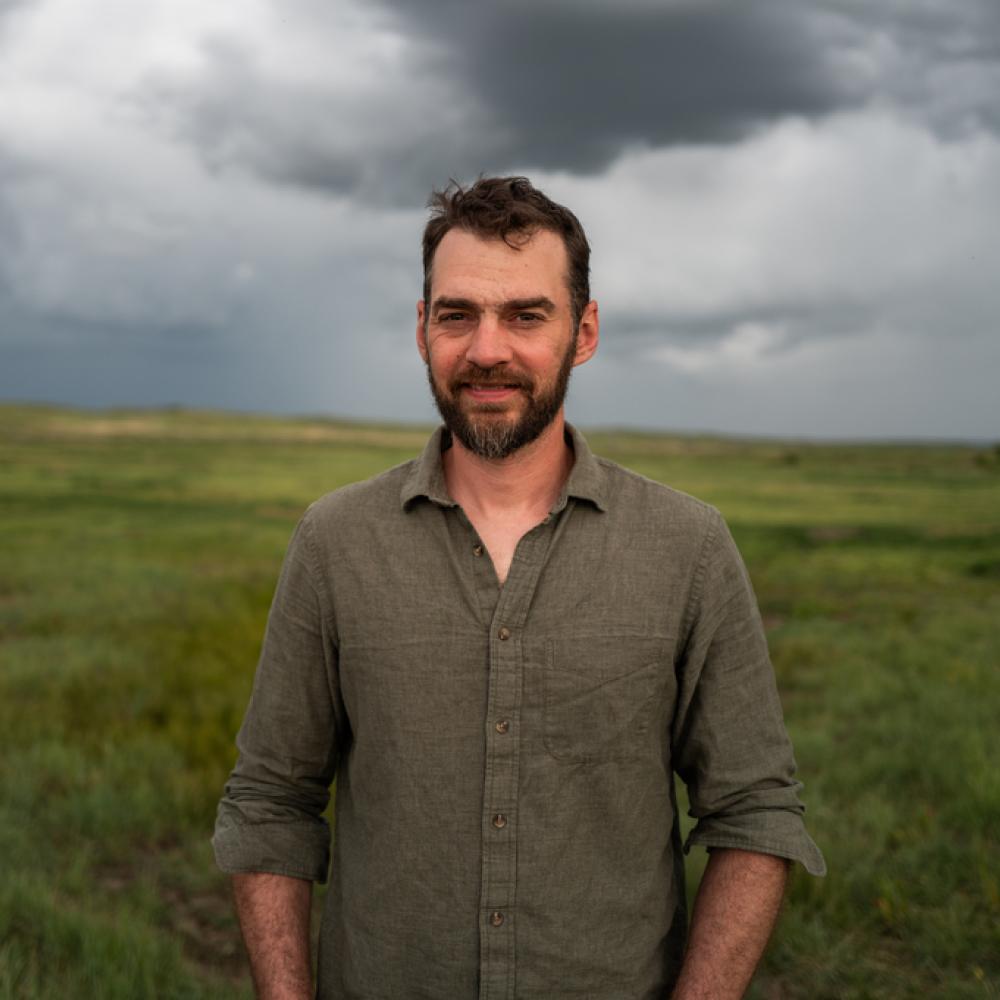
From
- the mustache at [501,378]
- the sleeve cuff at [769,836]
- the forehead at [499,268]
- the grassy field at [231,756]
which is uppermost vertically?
the forehead at [499,268]

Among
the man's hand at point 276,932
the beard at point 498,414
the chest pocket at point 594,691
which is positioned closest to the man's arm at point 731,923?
the chest pocket at point 594,691

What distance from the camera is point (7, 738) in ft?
29.9

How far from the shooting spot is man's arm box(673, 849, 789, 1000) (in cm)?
242

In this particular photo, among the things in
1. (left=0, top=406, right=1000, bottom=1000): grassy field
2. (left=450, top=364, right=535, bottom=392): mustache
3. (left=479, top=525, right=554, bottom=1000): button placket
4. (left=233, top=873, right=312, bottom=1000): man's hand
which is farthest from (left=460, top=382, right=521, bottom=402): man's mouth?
(left=0, top=406, right=1000, bottom=1000): grassy field

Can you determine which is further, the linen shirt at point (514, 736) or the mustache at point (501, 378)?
the mustache at point (501, 378)

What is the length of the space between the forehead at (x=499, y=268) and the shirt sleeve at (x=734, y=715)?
0.76 meters

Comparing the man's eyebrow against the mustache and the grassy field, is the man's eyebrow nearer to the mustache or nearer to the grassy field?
the mustache

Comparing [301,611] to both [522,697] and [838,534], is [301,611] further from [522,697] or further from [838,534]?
[838,534]

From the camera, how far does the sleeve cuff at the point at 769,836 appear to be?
246 centimetres

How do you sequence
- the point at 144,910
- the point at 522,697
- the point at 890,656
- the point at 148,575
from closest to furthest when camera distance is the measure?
1. the point at 522,697
2. the point at 144,910
3. the point at 890,656
4. the point at 148,575

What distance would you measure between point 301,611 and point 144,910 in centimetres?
431

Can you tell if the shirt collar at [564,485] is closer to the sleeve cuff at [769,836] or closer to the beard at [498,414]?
the beard at [498,414]

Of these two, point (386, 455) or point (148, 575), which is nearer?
point (148, 575)

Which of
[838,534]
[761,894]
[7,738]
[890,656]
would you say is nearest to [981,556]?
[838,534]
